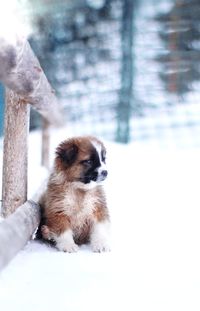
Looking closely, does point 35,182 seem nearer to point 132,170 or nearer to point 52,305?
point 132,170

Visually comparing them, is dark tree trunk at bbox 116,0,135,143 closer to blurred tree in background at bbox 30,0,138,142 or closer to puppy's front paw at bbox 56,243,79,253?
blurred tree in background at bbox 30,0,138,142

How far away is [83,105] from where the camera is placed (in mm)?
6051

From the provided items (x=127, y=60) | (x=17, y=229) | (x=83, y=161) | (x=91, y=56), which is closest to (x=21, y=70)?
(x=17, y=229)

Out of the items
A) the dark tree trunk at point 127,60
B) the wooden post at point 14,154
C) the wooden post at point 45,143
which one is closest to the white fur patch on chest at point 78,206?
the wooden post at point 14,154

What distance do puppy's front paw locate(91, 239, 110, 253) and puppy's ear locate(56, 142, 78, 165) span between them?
0.40 m

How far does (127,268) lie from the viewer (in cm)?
195

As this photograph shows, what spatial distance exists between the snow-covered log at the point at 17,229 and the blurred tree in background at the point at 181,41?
12.5ft

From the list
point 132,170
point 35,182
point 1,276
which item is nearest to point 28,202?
point 1,276

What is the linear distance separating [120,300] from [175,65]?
4.60 metres

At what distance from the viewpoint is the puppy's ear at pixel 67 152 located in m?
2.43

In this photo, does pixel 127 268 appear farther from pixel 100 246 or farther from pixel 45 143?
pixel 45 143

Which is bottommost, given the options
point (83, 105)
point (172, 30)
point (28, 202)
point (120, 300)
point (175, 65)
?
point (120, 300)

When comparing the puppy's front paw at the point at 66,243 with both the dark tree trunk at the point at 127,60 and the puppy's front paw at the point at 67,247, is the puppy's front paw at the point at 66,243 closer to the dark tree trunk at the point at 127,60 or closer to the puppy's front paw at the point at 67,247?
the puppy's front paw at the point at 67,247

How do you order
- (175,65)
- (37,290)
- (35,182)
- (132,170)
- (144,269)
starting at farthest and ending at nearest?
(175,65) → (132,170) → (35,182) → (144,269) → (37,290)
